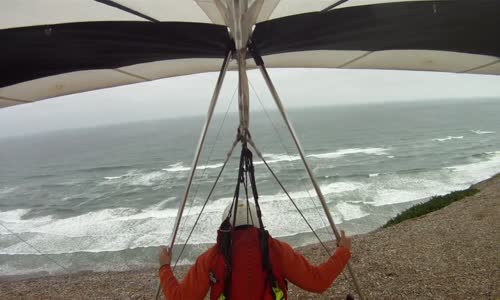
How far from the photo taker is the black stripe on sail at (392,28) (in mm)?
1666

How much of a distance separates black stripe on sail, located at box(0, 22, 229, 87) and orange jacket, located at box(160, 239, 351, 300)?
122cm

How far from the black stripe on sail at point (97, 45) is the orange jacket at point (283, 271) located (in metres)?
1.22

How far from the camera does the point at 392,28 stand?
1.90 m

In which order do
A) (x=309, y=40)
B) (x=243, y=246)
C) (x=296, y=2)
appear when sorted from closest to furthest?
(x=243, y=246) < (x=296, y=2) < (x=309, y=40)

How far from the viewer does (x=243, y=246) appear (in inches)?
47.3

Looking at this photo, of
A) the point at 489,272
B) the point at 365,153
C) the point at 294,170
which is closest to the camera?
the point at 489,272

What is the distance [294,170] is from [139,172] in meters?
16.0

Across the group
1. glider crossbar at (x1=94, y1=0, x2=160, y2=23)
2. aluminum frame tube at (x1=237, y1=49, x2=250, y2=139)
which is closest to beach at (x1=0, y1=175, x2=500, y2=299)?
aluminum frame tube at (x1=237, y1=49, x2=250, y2=139)

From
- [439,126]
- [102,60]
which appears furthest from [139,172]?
[439,126]

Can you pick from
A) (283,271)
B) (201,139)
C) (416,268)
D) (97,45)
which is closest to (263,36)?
(201,139)

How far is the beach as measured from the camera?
336 centimetres

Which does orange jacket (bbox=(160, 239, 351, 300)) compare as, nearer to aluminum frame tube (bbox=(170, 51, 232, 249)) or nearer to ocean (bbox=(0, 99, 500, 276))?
aluminum frame tube (bbox=(170, 51, 232, 249))

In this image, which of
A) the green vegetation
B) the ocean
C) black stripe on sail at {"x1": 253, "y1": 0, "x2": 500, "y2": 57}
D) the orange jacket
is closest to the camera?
the orange jacket

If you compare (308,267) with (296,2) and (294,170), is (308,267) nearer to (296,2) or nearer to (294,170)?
(296,2)
